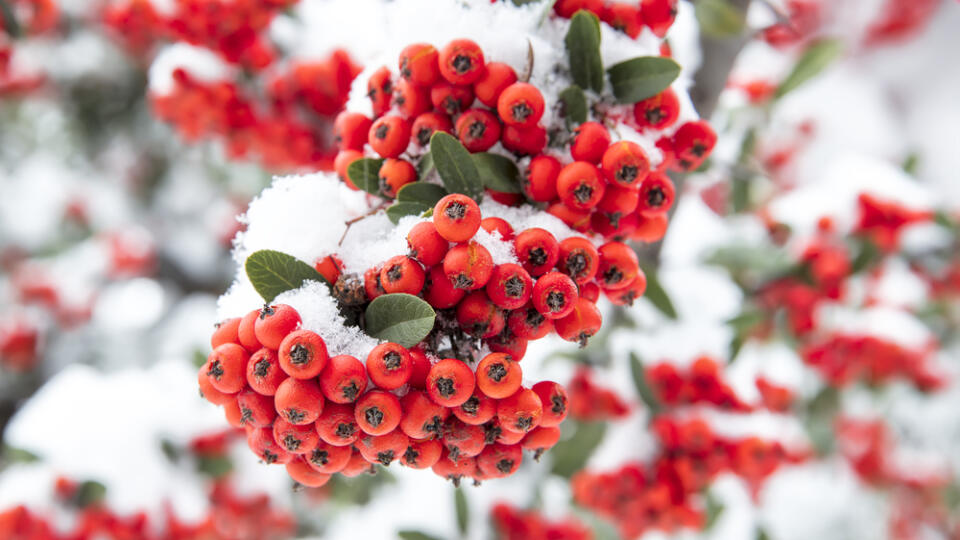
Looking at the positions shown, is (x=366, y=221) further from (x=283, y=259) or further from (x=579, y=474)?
(x=579, y=474)

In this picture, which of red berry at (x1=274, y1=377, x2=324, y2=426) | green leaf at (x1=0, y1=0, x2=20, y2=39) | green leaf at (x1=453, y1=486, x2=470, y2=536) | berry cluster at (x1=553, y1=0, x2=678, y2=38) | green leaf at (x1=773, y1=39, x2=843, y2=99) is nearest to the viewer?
red berry at (x1=274, y1=377, x2=324, y2=426)

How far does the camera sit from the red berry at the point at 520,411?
115cm

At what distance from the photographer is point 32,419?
335cm

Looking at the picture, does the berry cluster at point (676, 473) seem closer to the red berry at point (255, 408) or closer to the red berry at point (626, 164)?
the red berry at point (626, 164)

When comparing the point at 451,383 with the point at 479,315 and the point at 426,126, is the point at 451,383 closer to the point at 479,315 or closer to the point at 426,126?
the point at 479,315

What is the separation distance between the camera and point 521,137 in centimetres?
141

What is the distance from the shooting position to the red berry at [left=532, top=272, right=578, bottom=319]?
45.3 inches

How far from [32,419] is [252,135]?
2034 mm

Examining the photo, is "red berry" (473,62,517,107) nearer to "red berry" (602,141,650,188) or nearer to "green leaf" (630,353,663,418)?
"red berry" (602,141,650,188)

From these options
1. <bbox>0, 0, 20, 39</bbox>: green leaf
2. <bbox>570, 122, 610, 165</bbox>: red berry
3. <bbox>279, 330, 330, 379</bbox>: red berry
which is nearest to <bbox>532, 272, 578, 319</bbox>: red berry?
<bbox>570, 122, 610, 165</bbox>: red berry

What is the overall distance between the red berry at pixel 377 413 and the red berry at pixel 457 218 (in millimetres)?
322

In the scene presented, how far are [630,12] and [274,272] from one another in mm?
1071

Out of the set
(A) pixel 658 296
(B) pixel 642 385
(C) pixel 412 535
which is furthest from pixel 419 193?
(C) pixel 412 535

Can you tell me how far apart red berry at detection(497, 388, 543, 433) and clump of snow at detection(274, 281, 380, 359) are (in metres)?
0.28
